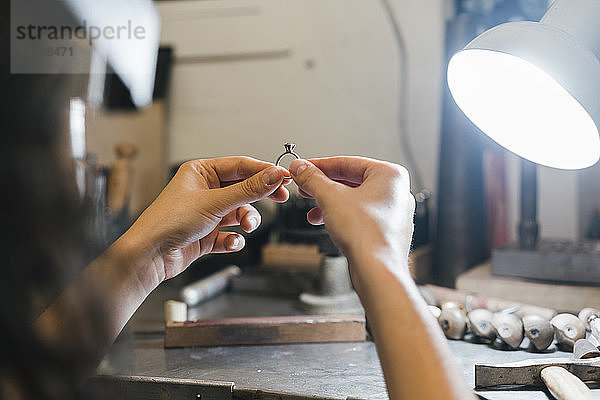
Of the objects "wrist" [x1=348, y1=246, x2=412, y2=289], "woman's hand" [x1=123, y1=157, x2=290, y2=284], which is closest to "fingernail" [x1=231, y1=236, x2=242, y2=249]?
"woman's hand" [x1=123, y1=157, x2=290, y2=284]

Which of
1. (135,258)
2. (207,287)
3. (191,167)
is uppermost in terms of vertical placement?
(191,167)

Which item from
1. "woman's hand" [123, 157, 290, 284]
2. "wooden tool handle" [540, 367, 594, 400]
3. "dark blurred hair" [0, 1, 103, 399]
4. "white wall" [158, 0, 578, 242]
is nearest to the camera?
"dark blurred hair" [0, 1, 103, 399]

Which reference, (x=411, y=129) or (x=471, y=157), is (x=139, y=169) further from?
(x=471, y=157)

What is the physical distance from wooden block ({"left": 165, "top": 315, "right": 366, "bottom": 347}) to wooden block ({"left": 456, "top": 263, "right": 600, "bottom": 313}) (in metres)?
0.33

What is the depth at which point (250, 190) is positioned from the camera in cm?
69

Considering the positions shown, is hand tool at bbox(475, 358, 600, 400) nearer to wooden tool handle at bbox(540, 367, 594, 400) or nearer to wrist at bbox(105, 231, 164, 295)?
wooden tool handle at bbox(540, 367, 594, 400)

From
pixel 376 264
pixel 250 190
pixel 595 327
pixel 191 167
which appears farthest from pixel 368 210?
pixel 595 327

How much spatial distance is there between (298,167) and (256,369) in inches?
11.0

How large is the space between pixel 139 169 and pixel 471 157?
3.28 ft

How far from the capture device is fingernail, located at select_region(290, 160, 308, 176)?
2.19ft

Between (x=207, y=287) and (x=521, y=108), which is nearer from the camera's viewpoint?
(x=521, y=108)

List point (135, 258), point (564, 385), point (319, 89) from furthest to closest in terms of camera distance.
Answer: point (319, 89)
point (135, 258)
point (564, 385)

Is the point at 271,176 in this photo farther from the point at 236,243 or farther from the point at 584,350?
the point at 584,350

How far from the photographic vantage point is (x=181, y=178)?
2.43 feet
